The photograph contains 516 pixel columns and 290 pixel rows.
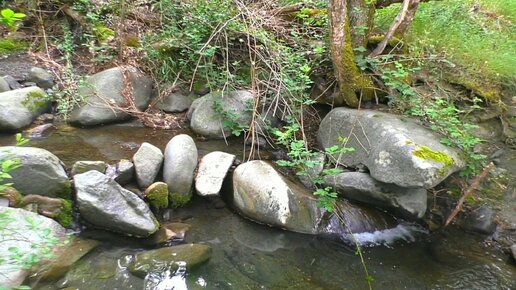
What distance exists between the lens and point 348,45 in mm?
4527

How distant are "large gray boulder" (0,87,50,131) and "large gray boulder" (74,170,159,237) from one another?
1.46 meters

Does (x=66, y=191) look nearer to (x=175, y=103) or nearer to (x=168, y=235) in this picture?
(x=168, y=235)

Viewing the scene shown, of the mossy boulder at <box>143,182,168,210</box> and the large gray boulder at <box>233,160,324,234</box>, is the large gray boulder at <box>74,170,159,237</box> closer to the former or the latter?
the mossy boulder at <box>143,182,168,210</box>

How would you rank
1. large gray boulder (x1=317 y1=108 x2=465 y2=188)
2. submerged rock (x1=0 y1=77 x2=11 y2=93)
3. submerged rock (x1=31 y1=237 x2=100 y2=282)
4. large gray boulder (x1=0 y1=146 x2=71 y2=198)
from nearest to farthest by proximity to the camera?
1. submerged rock (x1=31 y1=237 x2=100 y2=282)
2. large gray boulder (x1=0 y1=146 x2=71 y2=198)
3. large gray boulder (x1=317 y1=108 x2=465 y2=188)
4. submerged rock (x1=0 y1=77 x2=11 y2=93)

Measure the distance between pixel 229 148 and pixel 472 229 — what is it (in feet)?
9.09

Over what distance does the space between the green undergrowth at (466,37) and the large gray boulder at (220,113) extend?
7.02ft

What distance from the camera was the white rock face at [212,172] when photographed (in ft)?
13.5

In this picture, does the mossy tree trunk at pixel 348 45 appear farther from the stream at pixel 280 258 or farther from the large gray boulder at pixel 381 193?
the stream at pixel 280 258

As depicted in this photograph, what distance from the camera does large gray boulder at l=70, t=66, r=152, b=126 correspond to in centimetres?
489

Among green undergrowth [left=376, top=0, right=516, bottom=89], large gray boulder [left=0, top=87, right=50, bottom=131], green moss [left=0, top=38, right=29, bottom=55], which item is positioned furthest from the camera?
green moss [left=0, top=38, right=29, bottom=55]

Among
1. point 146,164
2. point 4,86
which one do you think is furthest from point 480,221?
point 4,86

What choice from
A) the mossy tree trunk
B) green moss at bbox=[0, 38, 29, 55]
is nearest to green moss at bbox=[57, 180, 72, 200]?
the mossy tree trunk

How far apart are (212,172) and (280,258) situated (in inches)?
44.5

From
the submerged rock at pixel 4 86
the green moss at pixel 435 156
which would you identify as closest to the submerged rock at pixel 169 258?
the green moss at pixel 435 156
